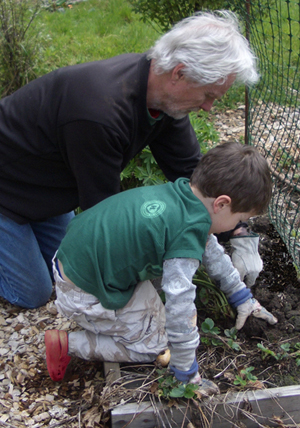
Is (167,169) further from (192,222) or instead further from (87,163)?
(192,222)

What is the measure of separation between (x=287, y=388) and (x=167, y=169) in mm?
1342

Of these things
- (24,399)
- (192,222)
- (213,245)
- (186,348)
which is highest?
(192,222)

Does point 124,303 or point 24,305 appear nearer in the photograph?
point 124,303

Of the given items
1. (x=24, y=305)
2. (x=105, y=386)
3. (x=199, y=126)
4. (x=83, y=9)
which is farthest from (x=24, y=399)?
(x=83, y=9)

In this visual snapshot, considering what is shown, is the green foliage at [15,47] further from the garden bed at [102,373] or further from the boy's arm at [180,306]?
the boy's arm at [180,306]

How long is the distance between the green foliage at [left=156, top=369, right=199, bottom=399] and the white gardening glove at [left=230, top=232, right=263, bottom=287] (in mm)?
691

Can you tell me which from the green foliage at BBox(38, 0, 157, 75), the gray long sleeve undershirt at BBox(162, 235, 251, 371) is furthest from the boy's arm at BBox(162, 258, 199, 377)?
the green foliage at BBox(38, 0, 157, 75)

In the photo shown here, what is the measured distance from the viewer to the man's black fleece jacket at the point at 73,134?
2.01 meters

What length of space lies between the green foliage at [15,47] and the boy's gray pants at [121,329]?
9.31 ft

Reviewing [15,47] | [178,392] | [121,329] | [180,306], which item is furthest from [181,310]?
[15,47]

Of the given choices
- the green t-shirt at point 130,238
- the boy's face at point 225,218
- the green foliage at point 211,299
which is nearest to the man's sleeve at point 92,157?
the green t-shirt at point 130,238

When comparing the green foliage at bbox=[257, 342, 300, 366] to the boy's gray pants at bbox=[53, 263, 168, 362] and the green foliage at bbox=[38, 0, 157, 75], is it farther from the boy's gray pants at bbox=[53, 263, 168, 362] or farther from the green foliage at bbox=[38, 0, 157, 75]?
the green foliage at bbox=[38, 0, 157, 75]

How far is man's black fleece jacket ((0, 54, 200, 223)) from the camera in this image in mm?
2012

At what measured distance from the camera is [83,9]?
7055 mm
